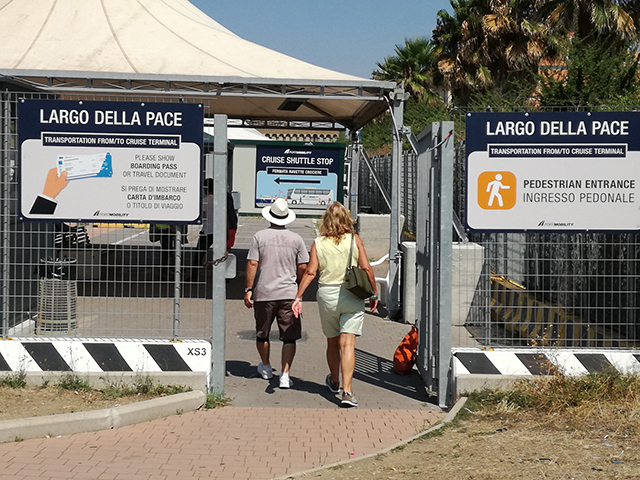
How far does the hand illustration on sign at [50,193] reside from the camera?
7.25 meters

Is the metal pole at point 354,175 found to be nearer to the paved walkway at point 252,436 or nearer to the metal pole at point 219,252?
the paved walkway at point 252,436

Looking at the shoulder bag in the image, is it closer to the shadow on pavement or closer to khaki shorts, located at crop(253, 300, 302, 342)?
khaki shorts, located at crop(253, 300, 302, 342)

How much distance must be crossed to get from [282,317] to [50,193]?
2.40 metres

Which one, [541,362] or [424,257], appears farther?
[424,257]

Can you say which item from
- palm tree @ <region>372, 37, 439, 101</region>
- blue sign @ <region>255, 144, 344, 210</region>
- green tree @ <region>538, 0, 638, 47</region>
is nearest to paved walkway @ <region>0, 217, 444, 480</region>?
blue sign @ <region>255, 144, 344, 210</region>

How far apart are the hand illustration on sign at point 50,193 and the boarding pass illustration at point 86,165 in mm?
70

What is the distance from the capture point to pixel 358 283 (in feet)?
23.8

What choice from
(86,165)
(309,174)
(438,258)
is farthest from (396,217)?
(86,165)

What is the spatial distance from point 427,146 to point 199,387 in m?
3.15

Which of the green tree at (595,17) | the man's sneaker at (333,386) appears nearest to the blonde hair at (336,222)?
the man's sneaker at (333,386)

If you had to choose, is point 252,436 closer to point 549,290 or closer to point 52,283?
point 52,283

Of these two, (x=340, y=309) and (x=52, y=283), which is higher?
(x=52, y=283)

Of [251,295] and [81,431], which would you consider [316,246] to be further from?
[81,431]

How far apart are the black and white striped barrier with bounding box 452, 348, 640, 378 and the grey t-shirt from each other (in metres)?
1.72
